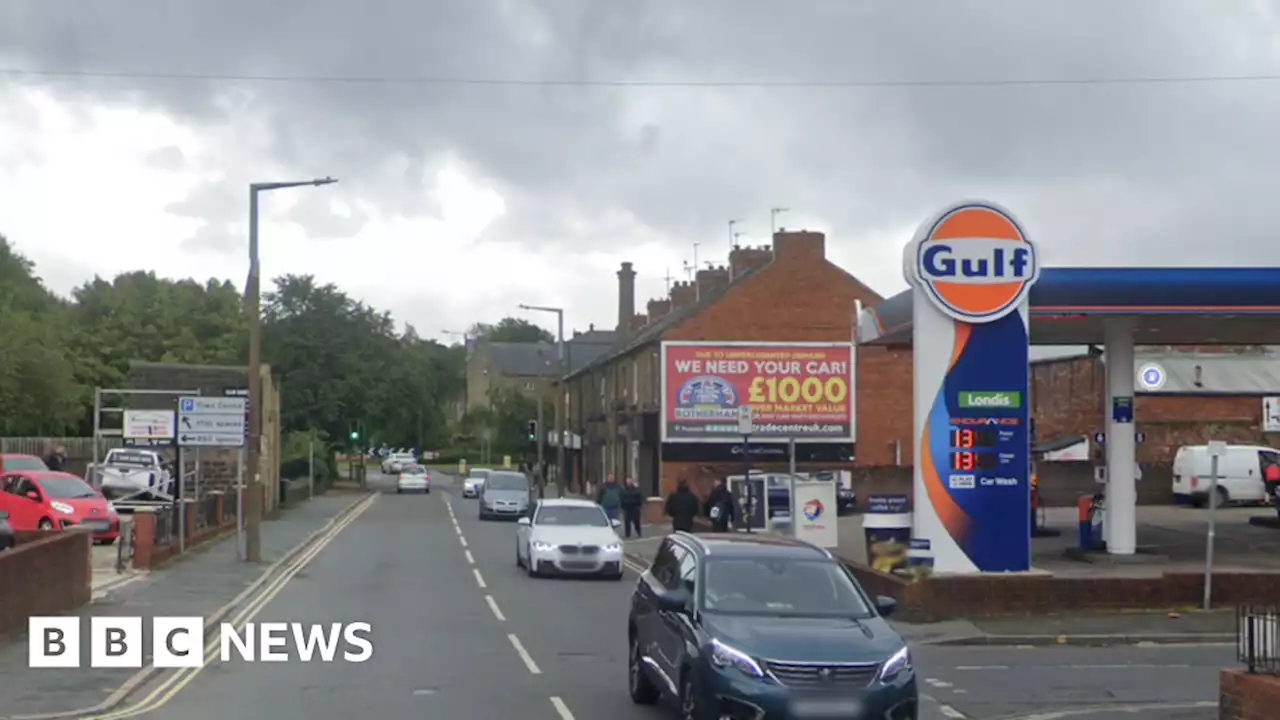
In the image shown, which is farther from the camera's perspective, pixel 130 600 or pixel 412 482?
pixel 412 482

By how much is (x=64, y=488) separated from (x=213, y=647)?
16440 mm

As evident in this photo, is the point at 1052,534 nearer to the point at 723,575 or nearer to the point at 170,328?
the point at 723,575

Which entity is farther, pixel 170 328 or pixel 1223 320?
pixel 170 328

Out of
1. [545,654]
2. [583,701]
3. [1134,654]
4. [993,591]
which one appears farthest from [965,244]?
[583,701]

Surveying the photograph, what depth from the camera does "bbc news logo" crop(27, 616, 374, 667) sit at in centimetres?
1579

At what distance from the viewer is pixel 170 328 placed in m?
85.3

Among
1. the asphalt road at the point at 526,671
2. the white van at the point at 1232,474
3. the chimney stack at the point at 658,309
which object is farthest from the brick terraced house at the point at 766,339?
the asphalt road at the point at 526,671

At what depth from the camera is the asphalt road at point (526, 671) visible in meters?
13.0

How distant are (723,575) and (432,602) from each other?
11461 mm

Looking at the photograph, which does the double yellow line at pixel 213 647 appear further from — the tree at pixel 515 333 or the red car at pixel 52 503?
the tree at pixel 515 333

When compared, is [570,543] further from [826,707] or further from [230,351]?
[230,351]

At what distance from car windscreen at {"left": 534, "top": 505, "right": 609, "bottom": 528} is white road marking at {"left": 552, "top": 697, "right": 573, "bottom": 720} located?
1473cm

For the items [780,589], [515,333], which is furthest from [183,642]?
[515,333]

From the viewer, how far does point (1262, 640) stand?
11.2 m
